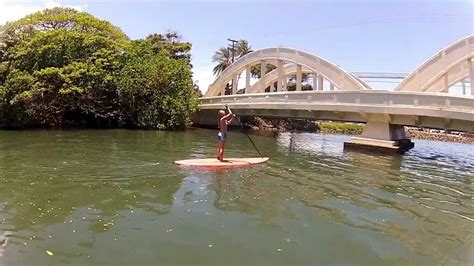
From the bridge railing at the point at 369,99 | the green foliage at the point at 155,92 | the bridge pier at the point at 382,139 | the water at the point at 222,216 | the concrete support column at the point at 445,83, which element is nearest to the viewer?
the water at the point at 222,216

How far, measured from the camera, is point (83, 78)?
101 ft

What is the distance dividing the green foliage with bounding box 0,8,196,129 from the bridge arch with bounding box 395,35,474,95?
17.3 metres

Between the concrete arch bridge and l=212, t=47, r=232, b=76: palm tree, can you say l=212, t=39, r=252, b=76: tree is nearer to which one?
l=212, t=47, r=232, b=76: palm tree

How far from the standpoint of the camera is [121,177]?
10539mm

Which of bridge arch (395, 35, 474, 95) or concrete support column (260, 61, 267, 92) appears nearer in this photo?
bridge arch (395, 35, 474, 95)

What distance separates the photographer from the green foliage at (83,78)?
29.8m

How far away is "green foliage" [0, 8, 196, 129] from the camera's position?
97.9ft

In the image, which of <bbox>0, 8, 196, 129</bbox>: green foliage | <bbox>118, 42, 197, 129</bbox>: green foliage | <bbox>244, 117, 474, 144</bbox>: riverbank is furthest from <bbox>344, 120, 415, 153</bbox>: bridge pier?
<bbox>244, 117, 474, 144</bbox>: riverbank

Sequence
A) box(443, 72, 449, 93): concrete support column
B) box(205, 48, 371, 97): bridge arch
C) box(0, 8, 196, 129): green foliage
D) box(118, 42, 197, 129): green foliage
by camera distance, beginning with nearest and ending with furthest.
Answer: box(443, 72, 449, 93): concrete support column, box(205, 48, 371, 97): bridge arch, box(0, 8, 196, 129): green foliage, box(118, 42, 197, 129): green foliage

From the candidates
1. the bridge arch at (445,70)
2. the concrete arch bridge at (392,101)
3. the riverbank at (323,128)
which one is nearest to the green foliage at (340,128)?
the riverbank at (323,128)

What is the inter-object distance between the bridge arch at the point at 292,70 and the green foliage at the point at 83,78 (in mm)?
6657

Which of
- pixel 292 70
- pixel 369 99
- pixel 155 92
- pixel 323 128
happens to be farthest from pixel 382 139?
pixel 323 128

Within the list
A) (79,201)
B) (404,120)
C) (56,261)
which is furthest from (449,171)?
(56,261)

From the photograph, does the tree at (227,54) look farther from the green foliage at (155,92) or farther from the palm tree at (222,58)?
the green foliage at (155,92)
